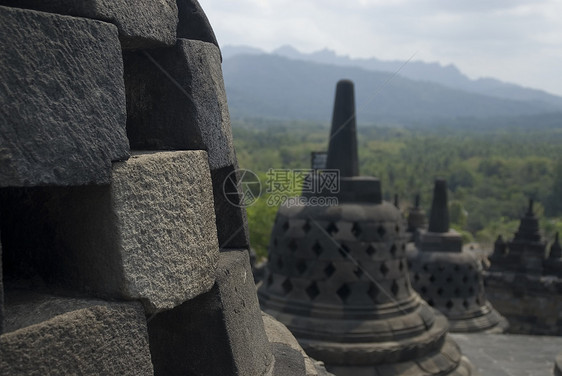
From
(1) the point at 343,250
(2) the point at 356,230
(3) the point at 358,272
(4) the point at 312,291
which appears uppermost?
(2) the point at 356,230

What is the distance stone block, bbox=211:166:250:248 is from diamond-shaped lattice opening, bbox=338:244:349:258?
3.61 meters

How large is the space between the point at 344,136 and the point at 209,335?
4507 mm

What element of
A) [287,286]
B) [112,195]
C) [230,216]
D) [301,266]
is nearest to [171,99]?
[112,195]

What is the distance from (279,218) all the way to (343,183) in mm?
858

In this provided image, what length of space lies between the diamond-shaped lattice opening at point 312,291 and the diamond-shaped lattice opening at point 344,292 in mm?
241

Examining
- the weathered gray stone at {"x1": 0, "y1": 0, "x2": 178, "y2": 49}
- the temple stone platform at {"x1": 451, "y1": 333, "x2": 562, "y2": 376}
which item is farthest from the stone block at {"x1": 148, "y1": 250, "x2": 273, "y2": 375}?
the temple stone platform at {"x1": 451, "y1": 333, "x2": 562, "y2": 376}

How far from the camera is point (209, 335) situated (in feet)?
6.52

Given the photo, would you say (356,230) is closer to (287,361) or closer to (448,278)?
(287,361)

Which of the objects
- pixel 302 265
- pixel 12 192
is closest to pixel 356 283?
pixel 302 265

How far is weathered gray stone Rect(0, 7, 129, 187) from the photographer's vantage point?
1320mm

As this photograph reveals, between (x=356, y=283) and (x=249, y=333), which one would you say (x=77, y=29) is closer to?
(x=249, y=333)

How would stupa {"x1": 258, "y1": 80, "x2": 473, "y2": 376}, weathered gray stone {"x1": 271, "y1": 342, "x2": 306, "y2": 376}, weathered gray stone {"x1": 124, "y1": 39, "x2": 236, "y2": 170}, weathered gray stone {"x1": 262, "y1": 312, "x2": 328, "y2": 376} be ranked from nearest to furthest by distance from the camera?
weathered gray stone {"x1": 124, "y1": 39, "x2": 236, "y2": 170}
weathered gray stone {"x1": 271, "y1": 342, "x2": 306, "y2": 376}
weathered gray stone {"x1": 262, "y1": 312, "x2": 328, "y2": 376}
stupa {"x1": 258, "y1": 80, "x2": 473, "y2": 376}

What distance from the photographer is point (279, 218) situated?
6.34 m

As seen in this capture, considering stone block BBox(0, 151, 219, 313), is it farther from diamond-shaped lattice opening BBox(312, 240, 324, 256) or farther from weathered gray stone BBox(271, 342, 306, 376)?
diamond-shaped lattice opening BBox(312, 240, 324, 256)
